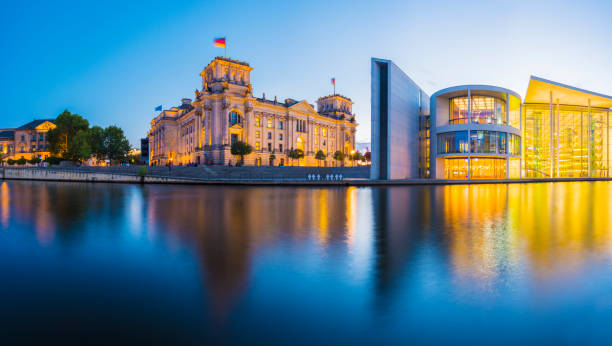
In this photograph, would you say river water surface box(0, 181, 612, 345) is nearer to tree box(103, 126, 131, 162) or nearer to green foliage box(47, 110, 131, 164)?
green foliage box(47, 110, 131, 164)

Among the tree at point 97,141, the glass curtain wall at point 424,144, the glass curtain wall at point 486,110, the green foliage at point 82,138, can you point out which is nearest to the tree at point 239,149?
the green foliage at point 82,138

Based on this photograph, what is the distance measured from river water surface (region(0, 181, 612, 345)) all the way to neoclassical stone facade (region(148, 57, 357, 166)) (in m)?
63.3

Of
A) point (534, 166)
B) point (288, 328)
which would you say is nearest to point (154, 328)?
point (288, 328)

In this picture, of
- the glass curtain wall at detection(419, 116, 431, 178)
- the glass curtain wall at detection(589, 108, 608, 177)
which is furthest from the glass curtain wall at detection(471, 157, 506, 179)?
the glass curtain wall at detection(589, 108, 608, 177)

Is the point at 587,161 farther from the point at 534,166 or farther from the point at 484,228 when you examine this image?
the point at 484,228

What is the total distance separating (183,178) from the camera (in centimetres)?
3938

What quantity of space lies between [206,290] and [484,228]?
872 centimetres

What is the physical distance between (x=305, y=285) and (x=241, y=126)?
7083cm

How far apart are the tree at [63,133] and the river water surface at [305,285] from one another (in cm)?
7602

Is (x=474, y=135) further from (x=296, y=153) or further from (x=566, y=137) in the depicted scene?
(x=296, y=153)

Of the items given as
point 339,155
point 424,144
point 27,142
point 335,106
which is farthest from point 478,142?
point 27,142

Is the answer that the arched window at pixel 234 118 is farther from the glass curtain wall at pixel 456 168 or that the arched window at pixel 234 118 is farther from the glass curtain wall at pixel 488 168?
the glass curtain wall at pixel 488 168

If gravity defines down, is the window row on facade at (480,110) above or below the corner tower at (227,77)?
below

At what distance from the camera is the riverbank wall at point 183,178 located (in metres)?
35.9
